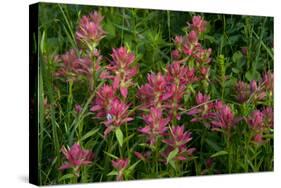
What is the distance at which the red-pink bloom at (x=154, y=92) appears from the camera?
15.4 feet

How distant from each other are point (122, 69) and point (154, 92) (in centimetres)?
25

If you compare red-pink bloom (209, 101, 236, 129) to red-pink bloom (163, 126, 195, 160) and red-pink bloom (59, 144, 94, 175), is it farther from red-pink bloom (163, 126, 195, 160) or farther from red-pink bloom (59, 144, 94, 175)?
red-pink bloom (59, 144, 94, 175)

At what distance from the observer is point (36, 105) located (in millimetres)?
4402

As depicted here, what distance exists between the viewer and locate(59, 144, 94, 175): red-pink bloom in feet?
A: 14.6

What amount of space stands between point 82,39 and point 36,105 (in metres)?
0.48

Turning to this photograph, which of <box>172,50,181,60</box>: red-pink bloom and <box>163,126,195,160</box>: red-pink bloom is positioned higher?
<box>172,50,181,60</box>: red-pink bloom

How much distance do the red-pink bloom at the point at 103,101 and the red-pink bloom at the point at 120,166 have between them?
A: 0.29m

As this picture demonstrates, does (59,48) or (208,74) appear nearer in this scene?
(59,48)

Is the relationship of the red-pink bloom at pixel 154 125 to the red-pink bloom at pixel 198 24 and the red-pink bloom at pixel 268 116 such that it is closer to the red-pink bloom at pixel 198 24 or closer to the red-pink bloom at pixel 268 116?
the red-pink bloom at pixel 198 24

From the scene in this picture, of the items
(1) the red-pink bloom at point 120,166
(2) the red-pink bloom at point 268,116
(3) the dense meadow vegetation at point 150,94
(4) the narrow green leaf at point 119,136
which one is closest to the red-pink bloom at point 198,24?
(3) the dense meadow vegetation at point 150,94

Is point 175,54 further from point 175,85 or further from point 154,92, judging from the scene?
point 154,92

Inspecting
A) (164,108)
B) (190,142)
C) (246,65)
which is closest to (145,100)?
(164,108)

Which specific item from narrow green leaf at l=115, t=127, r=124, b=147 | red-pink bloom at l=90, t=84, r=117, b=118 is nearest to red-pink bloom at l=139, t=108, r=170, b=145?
narrow green leaf at l=115, t=127, r=124, b=147

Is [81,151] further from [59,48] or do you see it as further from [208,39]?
[208,39]
